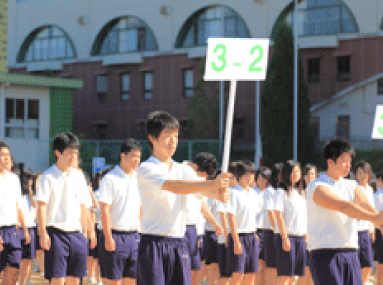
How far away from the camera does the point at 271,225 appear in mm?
11773

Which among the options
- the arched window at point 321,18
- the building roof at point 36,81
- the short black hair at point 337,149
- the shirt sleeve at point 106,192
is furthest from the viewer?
the arched window at point 321,18

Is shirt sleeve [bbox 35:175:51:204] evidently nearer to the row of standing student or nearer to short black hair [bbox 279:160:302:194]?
the row of standing student

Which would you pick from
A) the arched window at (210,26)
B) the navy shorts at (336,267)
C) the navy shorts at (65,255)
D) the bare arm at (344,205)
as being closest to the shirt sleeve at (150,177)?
the bare arm at (344,205)

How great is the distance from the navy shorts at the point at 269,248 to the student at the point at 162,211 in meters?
5.49

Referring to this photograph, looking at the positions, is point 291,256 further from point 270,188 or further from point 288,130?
point 288,130

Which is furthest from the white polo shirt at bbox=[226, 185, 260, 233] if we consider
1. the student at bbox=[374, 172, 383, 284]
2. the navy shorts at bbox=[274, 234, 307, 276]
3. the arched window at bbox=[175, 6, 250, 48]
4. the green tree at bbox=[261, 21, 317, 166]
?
the arched window at bbox=[175, 6, 250, 48]

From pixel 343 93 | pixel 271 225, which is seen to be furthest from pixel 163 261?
pixel 343 93

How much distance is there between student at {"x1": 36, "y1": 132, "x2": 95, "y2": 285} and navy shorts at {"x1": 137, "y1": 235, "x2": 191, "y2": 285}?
261 cm

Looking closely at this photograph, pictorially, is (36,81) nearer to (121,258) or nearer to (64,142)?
(121,258)

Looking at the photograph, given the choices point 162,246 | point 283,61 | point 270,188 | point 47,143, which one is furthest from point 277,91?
point 162,246

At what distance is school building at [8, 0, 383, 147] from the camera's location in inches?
1448

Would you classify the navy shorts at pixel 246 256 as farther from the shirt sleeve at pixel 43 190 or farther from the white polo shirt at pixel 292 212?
the shirt sleeve at pixel 43 190

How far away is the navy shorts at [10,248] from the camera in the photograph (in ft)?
34.2

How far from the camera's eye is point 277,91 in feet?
116
